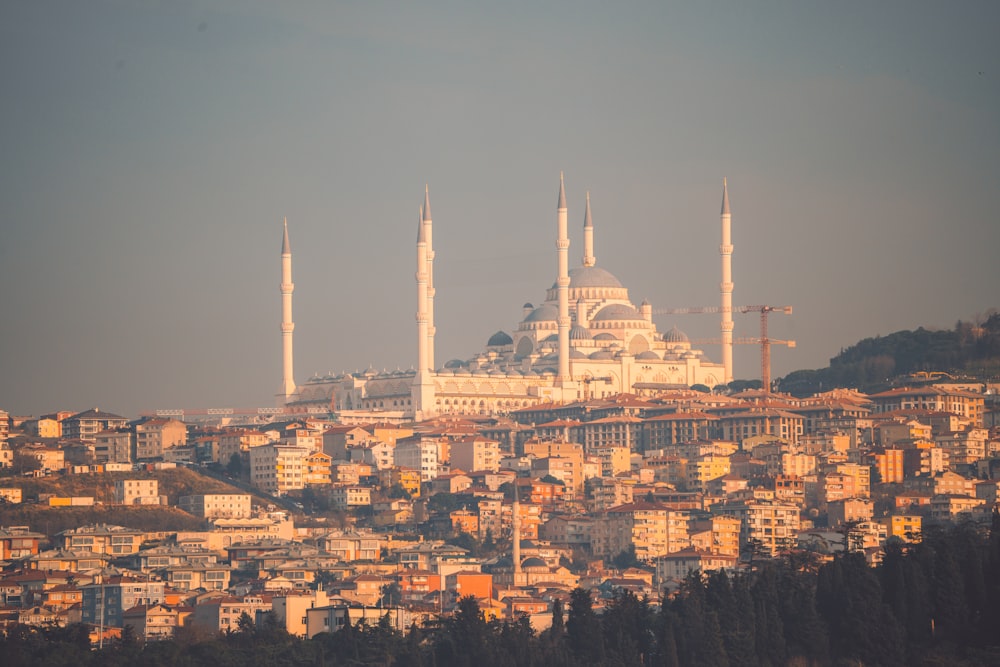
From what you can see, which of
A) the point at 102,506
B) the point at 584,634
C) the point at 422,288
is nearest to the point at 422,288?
the point at 422,288

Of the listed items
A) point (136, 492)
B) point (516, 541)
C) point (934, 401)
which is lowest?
point (516, 541)

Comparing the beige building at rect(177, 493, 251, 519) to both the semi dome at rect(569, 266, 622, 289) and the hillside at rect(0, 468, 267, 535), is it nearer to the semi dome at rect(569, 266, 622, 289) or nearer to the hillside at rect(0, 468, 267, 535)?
the hillside at rect(0, 468, 267, 535)

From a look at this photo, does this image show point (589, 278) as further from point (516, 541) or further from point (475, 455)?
Result: point (516, 541)

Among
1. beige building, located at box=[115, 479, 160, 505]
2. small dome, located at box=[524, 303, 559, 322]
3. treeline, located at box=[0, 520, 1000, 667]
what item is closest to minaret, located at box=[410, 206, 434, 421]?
small dome, located at box=[524, 303, 559, 322]

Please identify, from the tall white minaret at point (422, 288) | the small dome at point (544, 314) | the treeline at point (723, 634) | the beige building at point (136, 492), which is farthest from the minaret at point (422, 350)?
the treeline at point (723, 634)

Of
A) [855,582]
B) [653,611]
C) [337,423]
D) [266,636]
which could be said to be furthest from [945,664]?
[337,423]

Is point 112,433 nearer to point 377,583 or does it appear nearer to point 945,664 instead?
point 377,583
